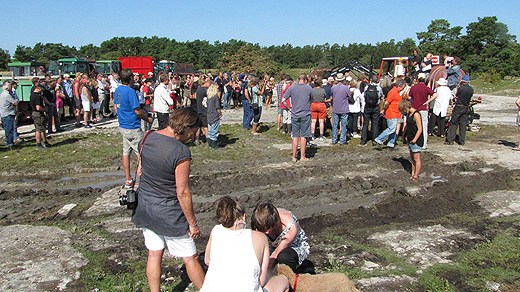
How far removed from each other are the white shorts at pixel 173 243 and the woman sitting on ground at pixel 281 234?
26.3 inches

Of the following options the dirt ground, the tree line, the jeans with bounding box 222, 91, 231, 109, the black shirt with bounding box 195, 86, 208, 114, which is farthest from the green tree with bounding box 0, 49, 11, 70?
the dirt ground

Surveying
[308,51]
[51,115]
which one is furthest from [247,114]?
[308,51]

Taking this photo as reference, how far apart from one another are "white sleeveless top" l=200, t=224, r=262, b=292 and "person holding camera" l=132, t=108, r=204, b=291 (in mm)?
505

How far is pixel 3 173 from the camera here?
9656 mm

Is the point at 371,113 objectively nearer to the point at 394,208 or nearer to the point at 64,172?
the point at 394,208

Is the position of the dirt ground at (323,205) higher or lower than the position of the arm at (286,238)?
lower

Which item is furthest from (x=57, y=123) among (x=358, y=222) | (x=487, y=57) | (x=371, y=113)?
(x=487, y=57)

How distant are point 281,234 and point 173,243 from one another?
1131 mm

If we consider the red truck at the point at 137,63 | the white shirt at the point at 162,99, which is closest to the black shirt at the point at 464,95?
the white shirt at the point at 162,99

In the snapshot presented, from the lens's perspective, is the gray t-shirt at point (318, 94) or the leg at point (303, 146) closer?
the leg at point (303, 146)

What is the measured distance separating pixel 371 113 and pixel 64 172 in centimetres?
793

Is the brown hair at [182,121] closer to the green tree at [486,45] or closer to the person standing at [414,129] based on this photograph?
the person standing at [414,129]

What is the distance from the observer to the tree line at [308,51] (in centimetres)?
5144

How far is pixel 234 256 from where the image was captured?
11.6 ft
